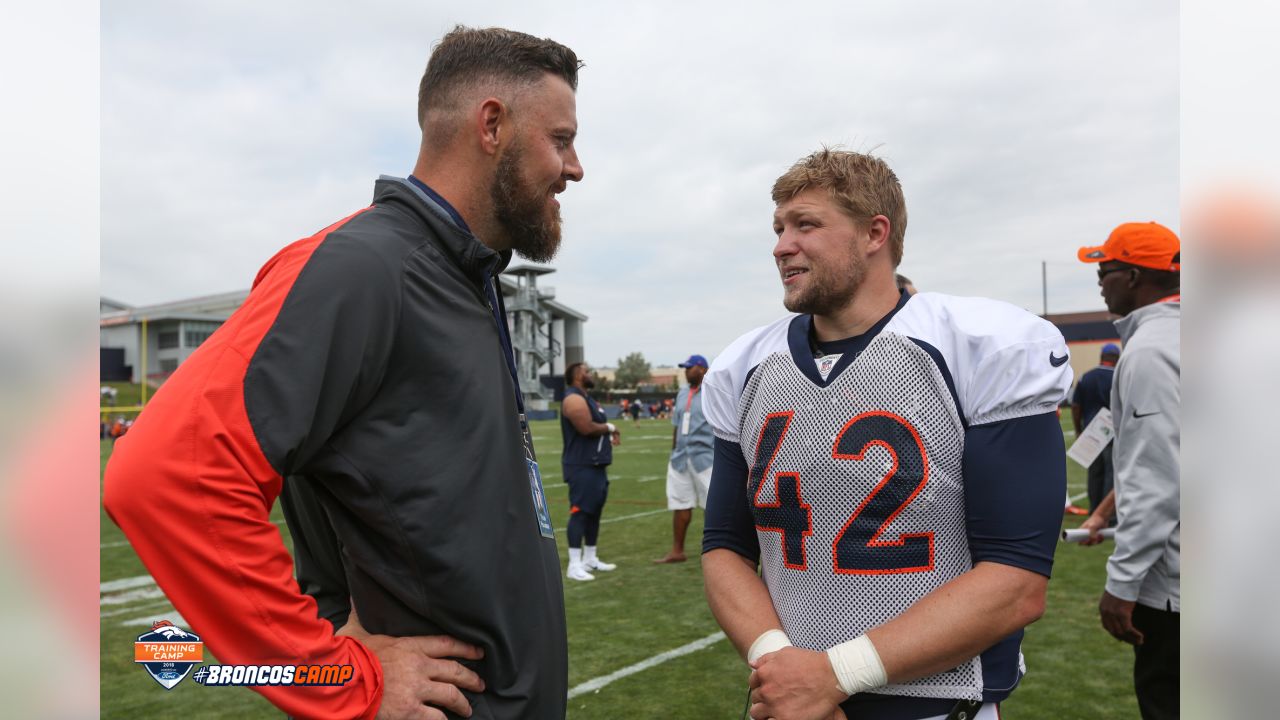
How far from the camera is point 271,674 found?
4.49ft

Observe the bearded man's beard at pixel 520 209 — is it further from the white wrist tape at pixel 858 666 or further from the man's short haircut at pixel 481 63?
the white wrist tape at pixel 858 666

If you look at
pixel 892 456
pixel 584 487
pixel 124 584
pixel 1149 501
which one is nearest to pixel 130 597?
pixel 124 584

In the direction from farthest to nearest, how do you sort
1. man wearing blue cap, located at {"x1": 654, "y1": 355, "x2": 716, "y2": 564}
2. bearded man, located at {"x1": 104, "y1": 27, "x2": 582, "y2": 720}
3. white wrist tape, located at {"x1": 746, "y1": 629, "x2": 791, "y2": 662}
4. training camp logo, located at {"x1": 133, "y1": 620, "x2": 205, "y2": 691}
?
1. man wearing blue cap, located at {"x1": 654, "y1": 355, "x2": 716, "y2": 564}
2. white wrist tape, located at {"x1": 746, "y1": 629, "x2": 791, "y2": 662}
3. training camp logo, located at {"x1": 133, "y1": 620, "x2": 205, "y2": 691}
4. bearded man, located at {"x1": 104, "y1": 27, "x2": 582, "y2": 720}

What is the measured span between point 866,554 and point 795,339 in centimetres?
59

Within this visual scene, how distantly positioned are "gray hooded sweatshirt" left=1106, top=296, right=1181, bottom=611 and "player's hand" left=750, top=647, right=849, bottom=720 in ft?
5.26

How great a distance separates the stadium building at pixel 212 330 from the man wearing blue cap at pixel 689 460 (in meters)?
32.9

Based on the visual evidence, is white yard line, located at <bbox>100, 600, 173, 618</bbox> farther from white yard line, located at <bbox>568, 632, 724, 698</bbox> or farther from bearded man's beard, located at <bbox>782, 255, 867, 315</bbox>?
bearded man's beard, located at <bbox>782, 255, 867, 315</bbox>

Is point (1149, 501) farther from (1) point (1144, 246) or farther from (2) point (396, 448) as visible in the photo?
(2) point (396, 448)

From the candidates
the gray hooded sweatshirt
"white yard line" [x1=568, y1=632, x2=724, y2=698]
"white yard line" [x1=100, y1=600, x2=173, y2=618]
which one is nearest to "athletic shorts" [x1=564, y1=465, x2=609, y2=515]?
"white yard line" [x1=568, y1=632, x2=724, y2=698]

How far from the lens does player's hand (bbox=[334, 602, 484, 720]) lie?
1.50m

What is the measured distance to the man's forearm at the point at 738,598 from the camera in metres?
2.12

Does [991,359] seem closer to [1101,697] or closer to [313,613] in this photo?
[313,613]

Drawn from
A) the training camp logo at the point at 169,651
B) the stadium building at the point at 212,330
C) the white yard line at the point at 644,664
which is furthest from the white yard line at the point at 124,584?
the stadium building at the point at 212,330
